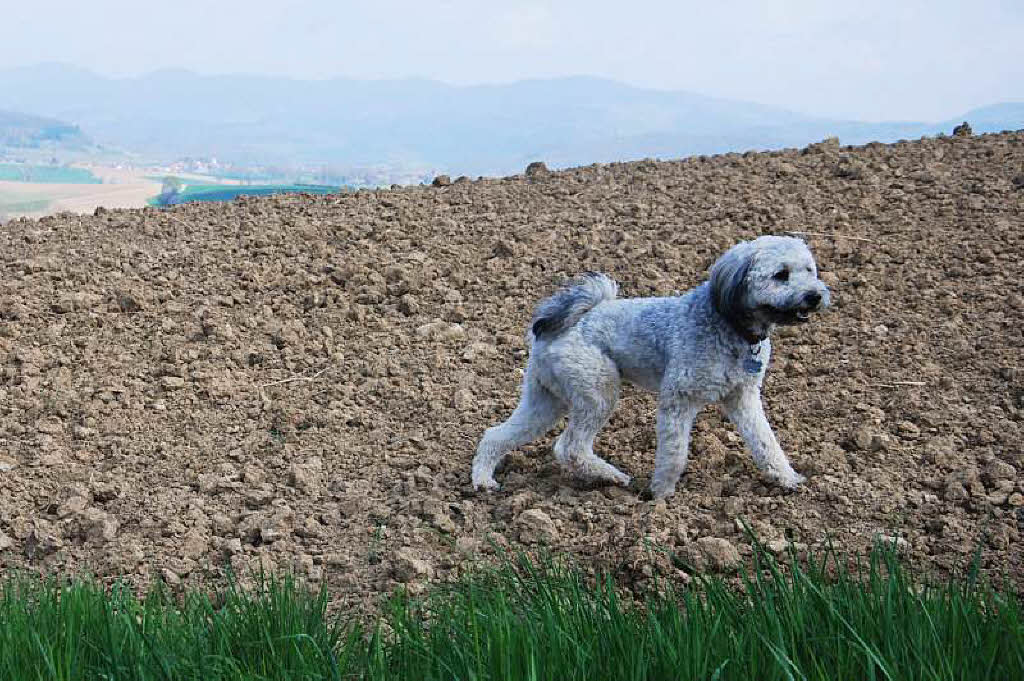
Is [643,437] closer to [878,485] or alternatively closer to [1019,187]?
[878,485]

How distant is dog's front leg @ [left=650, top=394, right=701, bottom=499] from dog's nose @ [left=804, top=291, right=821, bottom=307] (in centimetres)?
68

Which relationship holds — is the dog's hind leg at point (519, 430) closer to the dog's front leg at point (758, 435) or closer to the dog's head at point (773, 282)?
the dog's front leg at point (758, 435)

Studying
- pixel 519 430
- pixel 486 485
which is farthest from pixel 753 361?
pixel 486 485

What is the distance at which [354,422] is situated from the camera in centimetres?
564

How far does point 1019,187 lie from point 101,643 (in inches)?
277

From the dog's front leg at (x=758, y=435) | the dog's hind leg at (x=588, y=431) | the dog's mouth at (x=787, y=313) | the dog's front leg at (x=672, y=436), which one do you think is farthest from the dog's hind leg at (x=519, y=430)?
the dog's mouth at (x=787, y=313)

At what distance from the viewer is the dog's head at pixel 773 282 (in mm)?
3926

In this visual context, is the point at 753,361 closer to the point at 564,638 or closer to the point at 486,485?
the point at 486,485

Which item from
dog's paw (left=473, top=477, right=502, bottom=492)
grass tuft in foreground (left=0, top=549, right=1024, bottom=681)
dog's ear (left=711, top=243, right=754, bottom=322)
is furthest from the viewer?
dog's paw (left=473, top=477, right=502, bottom=492)

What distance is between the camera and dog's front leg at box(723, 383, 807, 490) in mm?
4449

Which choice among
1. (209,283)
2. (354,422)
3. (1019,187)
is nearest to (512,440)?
(354,422)

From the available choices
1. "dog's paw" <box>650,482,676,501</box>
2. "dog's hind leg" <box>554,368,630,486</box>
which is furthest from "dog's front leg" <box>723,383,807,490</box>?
"dog's hind leg" <box>554,368,630,486</box>

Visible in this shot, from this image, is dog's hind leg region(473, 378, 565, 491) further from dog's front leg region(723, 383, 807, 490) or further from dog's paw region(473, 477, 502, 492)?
dog's front leg region(723, 383, 807, 490)

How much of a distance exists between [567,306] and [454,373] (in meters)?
1.71
